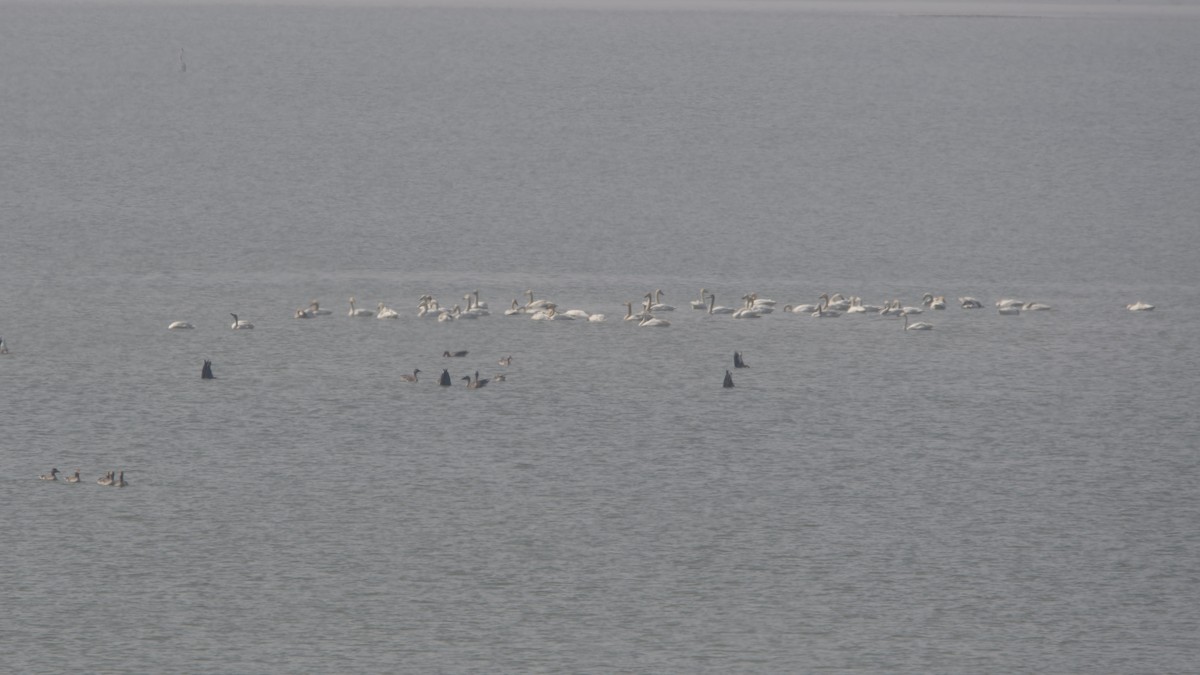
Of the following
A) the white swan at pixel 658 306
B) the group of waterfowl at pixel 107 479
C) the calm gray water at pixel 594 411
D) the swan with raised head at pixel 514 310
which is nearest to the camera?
the calm gray water at pixel 594 411

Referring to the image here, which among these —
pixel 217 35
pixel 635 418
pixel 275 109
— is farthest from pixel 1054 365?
pixel 217 35

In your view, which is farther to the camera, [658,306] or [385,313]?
[658,306]

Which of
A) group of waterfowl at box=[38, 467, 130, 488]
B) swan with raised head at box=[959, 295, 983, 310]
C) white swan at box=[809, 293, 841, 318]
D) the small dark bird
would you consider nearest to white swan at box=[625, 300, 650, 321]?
white swan at box=[809, 293, 841, 318]

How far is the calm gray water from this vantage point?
1066 inches

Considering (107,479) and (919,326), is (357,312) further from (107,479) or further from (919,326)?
(107,479)

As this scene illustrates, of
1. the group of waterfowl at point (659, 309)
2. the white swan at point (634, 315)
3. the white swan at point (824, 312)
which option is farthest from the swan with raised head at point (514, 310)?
the white swan at point (824, 312)

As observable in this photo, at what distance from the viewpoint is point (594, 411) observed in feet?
132

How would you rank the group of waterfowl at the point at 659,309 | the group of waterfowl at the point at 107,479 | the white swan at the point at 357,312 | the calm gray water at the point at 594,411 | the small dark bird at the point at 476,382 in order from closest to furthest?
the calm gray water at the point at 594,411 → the group of waterfowl at the point at 107,479 → the small dark bird at the point at 476,382 → the group of waterfowl at the point at 659,309 → the white swan at the point at 357,312

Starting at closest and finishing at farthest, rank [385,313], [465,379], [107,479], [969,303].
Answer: [107,479], [465,379], [385,313], [969,303]

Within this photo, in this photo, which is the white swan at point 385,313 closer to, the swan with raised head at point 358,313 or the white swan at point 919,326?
the swan with raised head at point 358,313

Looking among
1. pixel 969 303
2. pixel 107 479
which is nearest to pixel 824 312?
pixel 969 303

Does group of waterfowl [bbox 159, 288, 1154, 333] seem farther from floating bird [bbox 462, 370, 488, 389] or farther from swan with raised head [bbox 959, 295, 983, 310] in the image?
floating bird [bbox 462, 370, 488, 389]

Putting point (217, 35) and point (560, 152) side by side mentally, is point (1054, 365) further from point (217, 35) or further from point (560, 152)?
point (217, 35)

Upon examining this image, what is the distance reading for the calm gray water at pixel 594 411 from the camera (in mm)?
27078
